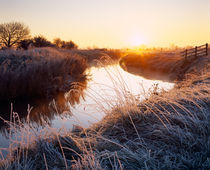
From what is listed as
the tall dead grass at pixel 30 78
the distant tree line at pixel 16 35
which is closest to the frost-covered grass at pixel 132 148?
the tall dead grass at pixel 30 78

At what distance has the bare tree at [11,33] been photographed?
29234 mm

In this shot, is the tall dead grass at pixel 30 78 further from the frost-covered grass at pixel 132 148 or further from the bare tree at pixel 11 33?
the bare tree at pixel 11 33

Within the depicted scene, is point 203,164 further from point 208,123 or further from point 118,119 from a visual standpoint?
point 118,119

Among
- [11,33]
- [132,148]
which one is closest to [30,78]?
[132,148]

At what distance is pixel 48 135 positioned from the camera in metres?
3.31

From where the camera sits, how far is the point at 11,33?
2977cm

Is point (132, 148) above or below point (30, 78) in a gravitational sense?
below

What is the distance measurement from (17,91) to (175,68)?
13681 mm

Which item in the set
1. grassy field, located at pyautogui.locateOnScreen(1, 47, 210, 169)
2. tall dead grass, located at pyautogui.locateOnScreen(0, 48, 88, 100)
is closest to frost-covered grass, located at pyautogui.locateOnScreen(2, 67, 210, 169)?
grassy field, located at pyautogui.locateOnScreen(1, 47, 210, 169)

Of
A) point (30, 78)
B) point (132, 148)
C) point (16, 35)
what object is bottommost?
point (132, 148)

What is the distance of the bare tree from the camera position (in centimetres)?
2923

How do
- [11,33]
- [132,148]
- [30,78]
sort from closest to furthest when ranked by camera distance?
[132,148] < [30,78] < [11,33]

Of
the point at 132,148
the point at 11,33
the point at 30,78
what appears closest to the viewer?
the point at 132,148

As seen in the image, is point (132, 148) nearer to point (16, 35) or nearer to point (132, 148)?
point (132, 148)
